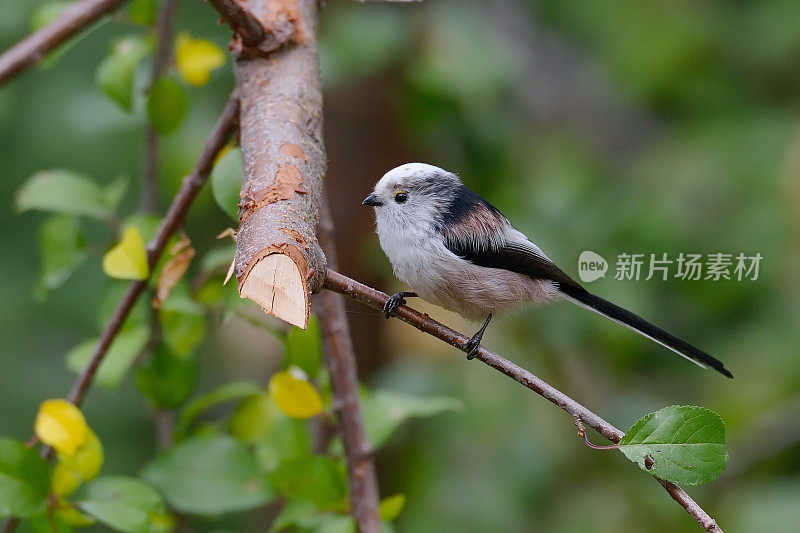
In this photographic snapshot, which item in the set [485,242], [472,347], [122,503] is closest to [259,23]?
[485,242]

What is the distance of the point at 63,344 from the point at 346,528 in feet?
7.85

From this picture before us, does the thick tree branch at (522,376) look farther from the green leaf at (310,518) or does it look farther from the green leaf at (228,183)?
the green leaf at (310,518)

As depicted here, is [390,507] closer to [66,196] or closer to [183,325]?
[183,325]

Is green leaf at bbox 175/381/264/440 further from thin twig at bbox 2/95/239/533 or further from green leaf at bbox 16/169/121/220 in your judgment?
green leaf at bbox 16/169/121/220

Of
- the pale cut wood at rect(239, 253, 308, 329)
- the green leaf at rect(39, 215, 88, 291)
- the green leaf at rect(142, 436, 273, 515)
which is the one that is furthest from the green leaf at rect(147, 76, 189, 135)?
the pale cut wood at rect(239, 253, 308, 329)

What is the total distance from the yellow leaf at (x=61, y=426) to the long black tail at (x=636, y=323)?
0.85 m

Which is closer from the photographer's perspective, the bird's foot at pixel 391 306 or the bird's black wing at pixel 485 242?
the bird's foot at pixel 391 306

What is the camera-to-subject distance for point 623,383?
2.49m

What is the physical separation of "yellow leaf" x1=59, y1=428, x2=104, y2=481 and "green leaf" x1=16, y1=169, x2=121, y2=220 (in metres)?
0.48

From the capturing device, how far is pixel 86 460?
1.39m

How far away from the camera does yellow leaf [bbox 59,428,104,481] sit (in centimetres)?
138

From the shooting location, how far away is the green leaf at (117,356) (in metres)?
1.57

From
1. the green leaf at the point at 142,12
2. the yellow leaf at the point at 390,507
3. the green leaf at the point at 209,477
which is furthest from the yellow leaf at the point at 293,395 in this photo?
the green leaf at the point at 142,12

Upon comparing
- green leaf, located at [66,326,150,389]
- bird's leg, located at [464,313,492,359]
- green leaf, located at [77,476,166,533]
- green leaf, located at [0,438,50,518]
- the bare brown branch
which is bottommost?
green leaf, located at [77,476,166,533]
